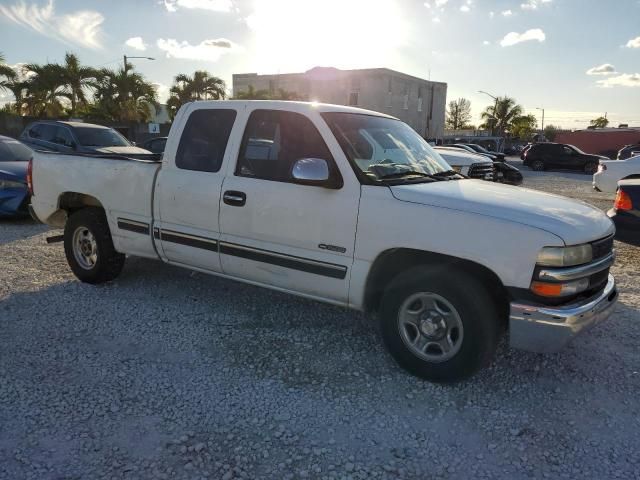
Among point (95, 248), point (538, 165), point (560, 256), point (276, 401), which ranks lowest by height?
point (276, 401)

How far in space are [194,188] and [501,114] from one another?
219 feet

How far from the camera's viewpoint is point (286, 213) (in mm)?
3732

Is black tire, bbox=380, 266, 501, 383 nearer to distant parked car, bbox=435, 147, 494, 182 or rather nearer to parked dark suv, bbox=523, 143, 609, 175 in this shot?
distant parked car, bbox=435, 147, 494, 182

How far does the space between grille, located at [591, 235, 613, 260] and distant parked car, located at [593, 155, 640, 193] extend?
10.1 metres

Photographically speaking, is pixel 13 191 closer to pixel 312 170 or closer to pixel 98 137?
pixel 98 137

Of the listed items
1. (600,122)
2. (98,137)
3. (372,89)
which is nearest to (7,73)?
(98,137)

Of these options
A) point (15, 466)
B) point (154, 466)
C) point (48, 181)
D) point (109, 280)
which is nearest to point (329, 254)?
point (154, 466)

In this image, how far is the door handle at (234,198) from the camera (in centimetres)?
393

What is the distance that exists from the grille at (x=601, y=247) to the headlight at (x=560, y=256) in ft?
0.68

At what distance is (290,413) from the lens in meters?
3.09

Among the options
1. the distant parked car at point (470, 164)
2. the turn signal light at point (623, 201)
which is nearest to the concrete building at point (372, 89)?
the distant parked car at point (470, 164)

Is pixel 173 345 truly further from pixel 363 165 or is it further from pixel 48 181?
pixel 48 181

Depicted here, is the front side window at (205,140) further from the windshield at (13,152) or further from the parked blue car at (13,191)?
the windshield at (13,152)

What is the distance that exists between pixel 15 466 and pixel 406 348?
239 centimetres
